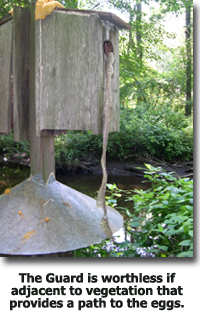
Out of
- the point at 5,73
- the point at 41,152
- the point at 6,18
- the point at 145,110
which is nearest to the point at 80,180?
the point at 41,152

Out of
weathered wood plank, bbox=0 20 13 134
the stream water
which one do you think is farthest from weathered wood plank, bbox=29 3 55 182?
the stream water

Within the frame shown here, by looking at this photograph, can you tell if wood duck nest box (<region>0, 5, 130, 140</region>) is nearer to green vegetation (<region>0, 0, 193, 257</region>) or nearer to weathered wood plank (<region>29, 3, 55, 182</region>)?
weathered wood plank (<region>29, 3, 55, 182</region>)

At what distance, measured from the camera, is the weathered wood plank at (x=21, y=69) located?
2.06 meters

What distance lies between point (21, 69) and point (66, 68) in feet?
1.28

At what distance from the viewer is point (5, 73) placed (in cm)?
212

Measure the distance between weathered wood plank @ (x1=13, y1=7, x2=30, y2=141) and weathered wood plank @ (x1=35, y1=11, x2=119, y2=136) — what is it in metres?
0.20

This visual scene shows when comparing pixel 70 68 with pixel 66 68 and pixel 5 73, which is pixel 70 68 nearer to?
pixel 66 68

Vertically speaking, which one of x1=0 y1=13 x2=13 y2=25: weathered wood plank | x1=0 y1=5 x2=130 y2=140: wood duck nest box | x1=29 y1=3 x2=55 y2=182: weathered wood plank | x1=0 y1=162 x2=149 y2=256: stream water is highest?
x1=0 y1=13 x2=13 y2=25: weathered wood plank

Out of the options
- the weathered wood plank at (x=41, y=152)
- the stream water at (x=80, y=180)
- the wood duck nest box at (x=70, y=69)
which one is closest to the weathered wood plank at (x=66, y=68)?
the wood duck nest box at (x=70, y=69)

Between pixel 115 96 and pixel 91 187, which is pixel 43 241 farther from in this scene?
pixel 91 187

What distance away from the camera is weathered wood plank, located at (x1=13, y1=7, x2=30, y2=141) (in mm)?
2062

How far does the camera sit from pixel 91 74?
192 cm

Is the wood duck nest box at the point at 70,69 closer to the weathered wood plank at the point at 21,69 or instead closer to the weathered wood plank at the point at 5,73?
the weathered wood plank at the point at 21,69
